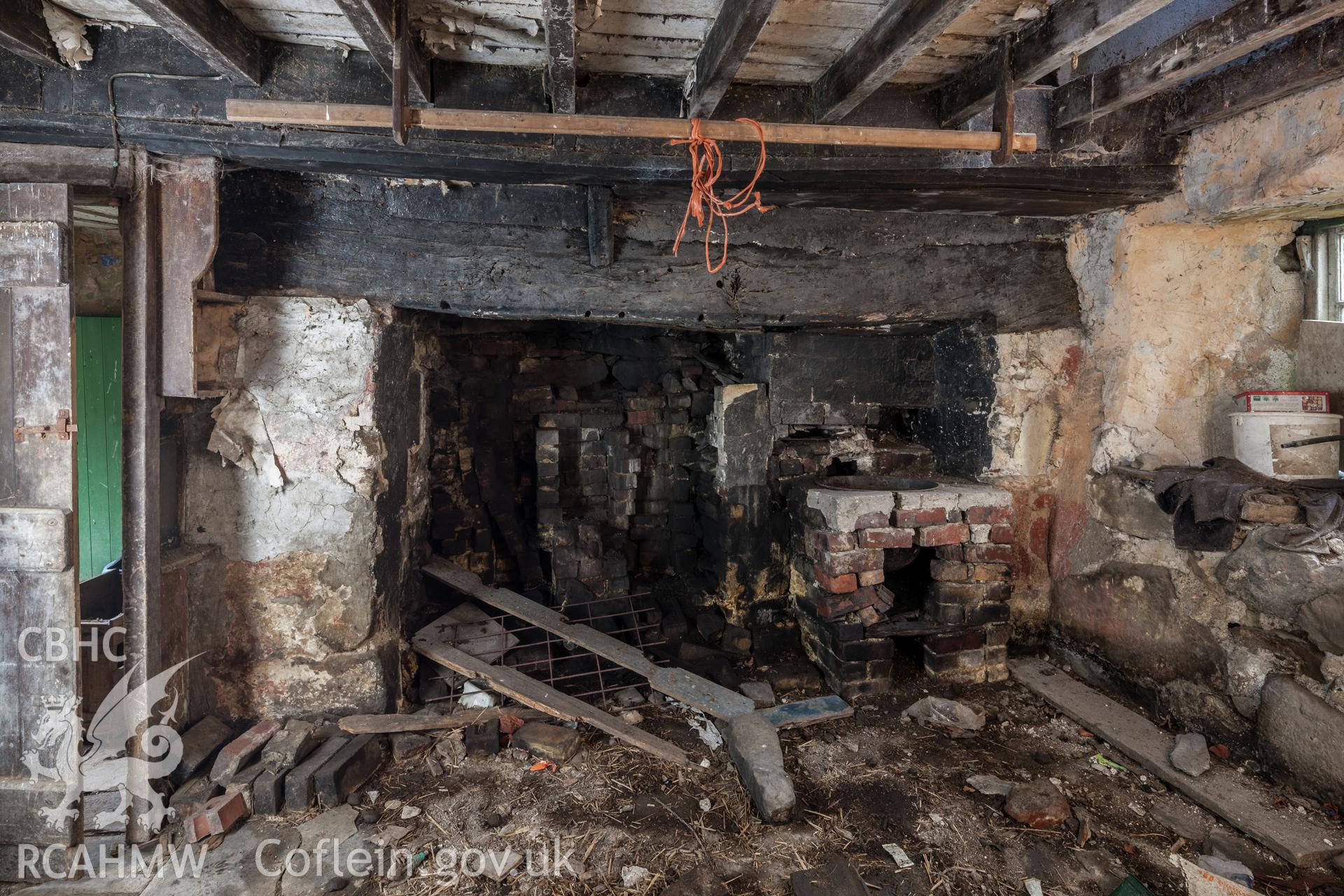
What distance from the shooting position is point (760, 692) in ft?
10.2

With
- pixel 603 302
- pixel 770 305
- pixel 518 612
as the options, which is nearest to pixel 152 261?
pixel 603 302

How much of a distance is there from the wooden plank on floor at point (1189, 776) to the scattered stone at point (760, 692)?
118 cm

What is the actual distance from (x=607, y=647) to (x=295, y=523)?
143 centimetres

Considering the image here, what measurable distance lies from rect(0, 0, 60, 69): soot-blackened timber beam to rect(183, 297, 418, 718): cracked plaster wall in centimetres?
89

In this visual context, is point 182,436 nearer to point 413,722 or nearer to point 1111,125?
point 413,722

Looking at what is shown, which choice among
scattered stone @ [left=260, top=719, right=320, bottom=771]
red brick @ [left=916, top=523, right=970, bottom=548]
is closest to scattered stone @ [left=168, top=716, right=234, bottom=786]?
scattered stone @ [left=260, top=719, right=320, bottom=771]

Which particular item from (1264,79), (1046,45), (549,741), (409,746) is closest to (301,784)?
(409,746)

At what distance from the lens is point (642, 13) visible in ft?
5.97

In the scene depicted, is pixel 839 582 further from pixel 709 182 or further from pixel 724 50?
pixel 724 50

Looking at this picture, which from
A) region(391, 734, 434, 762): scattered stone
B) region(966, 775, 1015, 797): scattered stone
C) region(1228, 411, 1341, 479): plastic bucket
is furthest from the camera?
region(391, 734, 434, 762): scattered stone

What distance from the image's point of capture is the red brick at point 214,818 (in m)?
2.22

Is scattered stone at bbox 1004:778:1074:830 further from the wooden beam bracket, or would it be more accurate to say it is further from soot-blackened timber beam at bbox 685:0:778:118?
soot-blackened timber beam at bbox 685:0:778:118

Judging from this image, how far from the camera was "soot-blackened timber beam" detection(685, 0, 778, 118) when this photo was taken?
5.32 feet

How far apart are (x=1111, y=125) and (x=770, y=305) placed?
4.50ft
